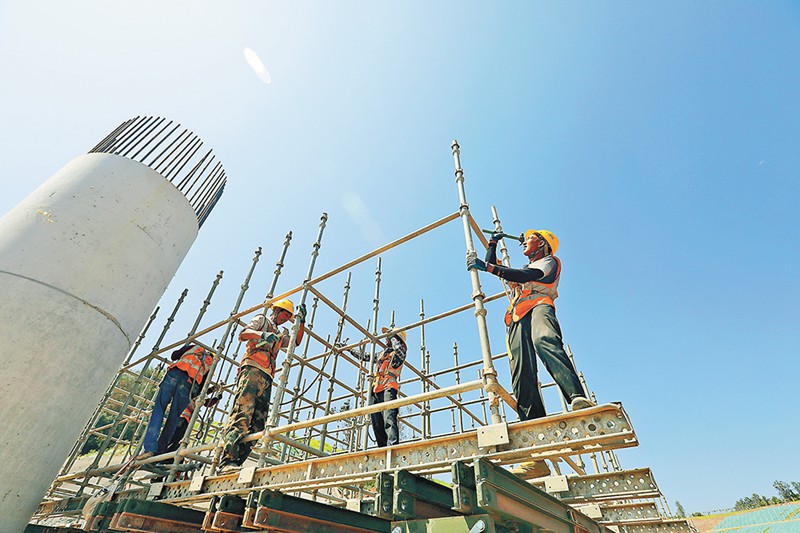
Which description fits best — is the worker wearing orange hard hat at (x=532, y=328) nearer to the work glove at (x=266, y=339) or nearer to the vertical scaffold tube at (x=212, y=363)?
the work glove at (x=266, y=339)

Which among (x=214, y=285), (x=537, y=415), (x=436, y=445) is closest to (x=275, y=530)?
(x=436, y=445)

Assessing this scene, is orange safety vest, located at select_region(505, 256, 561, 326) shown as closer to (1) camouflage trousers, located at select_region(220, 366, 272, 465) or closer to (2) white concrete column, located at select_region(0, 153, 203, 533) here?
(1) camouflage trousers, located at select_region(220, 366, 272, 465)

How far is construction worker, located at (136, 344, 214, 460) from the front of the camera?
20.0 feet

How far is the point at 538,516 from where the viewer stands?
266 cm

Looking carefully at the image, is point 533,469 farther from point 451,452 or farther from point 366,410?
point 366,410

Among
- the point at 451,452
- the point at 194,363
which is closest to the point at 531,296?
the point at 451,452

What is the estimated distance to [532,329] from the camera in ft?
12.8

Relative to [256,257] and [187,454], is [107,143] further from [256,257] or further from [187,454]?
[187,454]

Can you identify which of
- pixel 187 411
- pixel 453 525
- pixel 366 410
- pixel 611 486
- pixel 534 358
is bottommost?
pixel 453 525

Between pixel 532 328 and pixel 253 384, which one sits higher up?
pixel 253 384

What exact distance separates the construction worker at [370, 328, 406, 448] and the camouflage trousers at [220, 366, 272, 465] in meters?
1.73

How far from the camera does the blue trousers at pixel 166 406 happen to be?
6086 millimetres

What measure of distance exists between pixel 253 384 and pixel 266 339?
66 centimetres

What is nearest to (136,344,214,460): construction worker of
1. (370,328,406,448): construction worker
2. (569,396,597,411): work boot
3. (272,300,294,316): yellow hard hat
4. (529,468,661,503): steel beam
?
(272,300,294,316): yellow hard hat
